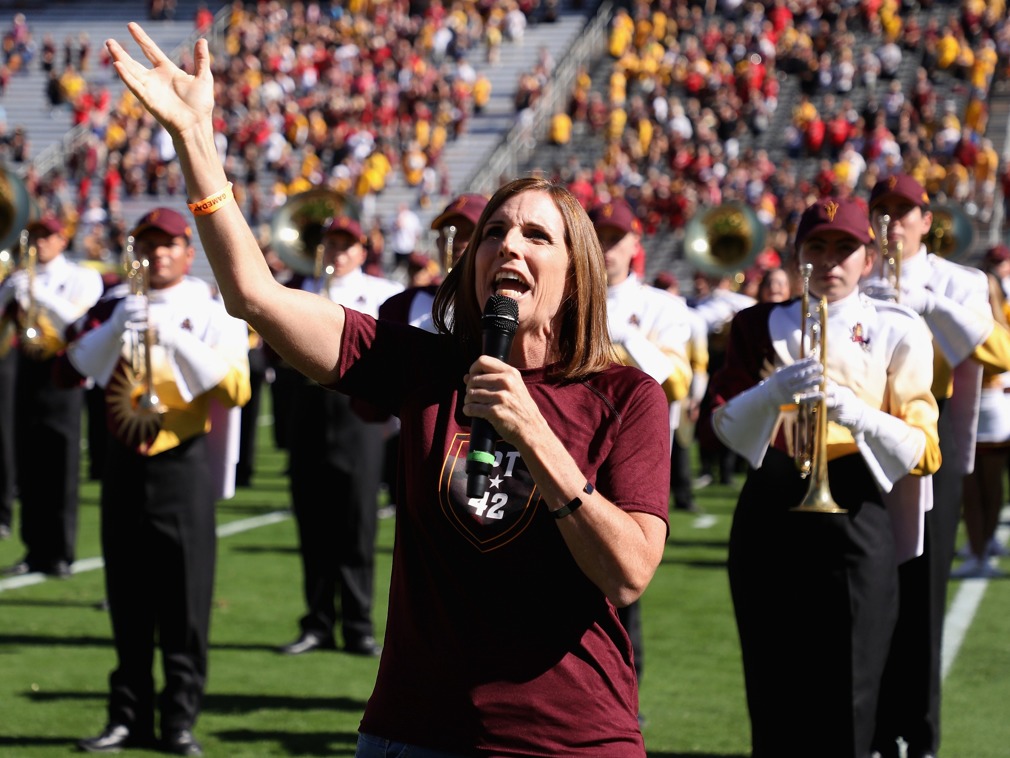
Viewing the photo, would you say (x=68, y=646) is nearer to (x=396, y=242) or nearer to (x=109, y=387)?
(x=109, y=387)

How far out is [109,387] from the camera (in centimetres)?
633

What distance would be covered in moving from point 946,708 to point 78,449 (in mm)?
5782

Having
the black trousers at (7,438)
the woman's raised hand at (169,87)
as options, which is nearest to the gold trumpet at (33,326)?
the black trousers at (7,438)

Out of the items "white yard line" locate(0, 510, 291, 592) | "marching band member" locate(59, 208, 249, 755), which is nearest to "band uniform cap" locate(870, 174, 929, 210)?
"marching band member" locate(59, 208, 249, 755)

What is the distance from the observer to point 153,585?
20.4ft

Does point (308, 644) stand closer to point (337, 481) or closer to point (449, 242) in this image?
point (337, 481)

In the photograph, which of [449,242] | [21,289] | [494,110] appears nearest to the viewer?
[449,242]

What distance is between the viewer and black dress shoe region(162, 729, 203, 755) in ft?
19.8

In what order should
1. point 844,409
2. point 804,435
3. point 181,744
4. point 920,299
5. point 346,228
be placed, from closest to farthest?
point 844,409, point 804,435, point 920,299, point 181,744, point 346,228

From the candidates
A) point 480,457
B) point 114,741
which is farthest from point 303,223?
point 480,457

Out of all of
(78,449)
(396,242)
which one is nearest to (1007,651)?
(78,449)

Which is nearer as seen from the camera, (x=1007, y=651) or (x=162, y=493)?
(x=162, y=493)

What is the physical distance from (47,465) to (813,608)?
6.52 meters

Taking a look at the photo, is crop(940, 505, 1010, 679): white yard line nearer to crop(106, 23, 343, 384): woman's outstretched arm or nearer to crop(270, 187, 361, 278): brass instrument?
crop(270, 187, 361, 278): brass instrument
